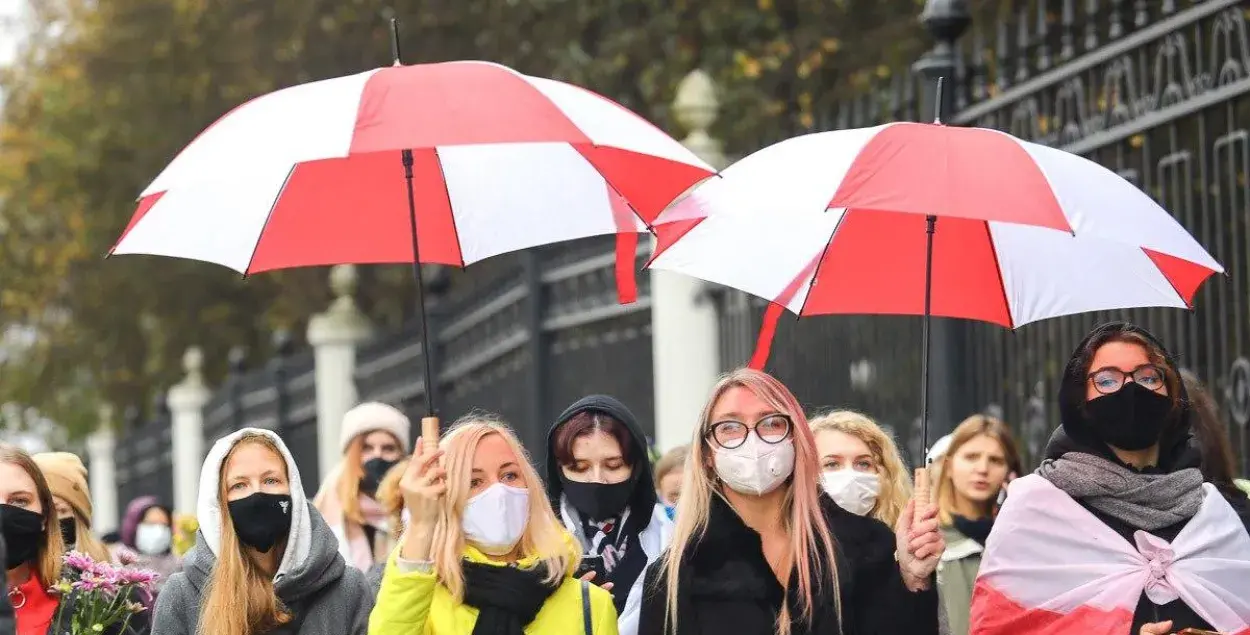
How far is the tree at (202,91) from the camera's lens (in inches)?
587

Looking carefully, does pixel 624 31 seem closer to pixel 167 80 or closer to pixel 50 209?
pixel 167 80

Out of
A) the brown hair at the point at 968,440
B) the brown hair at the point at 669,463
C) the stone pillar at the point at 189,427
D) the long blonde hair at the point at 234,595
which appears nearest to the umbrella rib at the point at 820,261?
the brown hair at the point at 968,440

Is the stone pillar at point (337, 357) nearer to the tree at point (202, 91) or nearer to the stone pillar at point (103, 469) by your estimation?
the tree at point (202, 91)

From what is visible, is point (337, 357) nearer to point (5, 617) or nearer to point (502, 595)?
point (502, 595)

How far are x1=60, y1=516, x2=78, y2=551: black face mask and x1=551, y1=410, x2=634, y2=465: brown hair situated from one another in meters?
1.68

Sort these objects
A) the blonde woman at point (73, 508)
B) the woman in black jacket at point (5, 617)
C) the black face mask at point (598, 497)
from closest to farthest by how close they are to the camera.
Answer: the woman in black jacket at point (5, 617)
the black face mask at point (598, 497)
the blonde woman at point (73, 508)

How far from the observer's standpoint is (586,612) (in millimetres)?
5215

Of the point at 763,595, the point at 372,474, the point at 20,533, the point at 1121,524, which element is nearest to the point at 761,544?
the point at 763,595

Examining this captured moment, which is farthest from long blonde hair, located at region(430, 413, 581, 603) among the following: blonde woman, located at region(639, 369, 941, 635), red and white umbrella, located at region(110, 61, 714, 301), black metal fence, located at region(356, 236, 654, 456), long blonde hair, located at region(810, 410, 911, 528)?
black metal fence, located at region(356, 236, 654, 456)

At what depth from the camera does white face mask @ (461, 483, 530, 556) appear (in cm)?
519

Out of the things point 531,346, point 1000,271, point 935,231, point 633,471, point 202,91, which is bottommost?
point 633,471

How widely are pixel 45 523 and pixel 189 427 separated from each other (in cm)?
1514

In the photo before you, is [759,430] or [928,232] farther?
[928,232]

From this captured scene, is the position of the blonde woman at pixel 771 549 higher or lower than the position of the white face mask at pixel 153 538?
higher
